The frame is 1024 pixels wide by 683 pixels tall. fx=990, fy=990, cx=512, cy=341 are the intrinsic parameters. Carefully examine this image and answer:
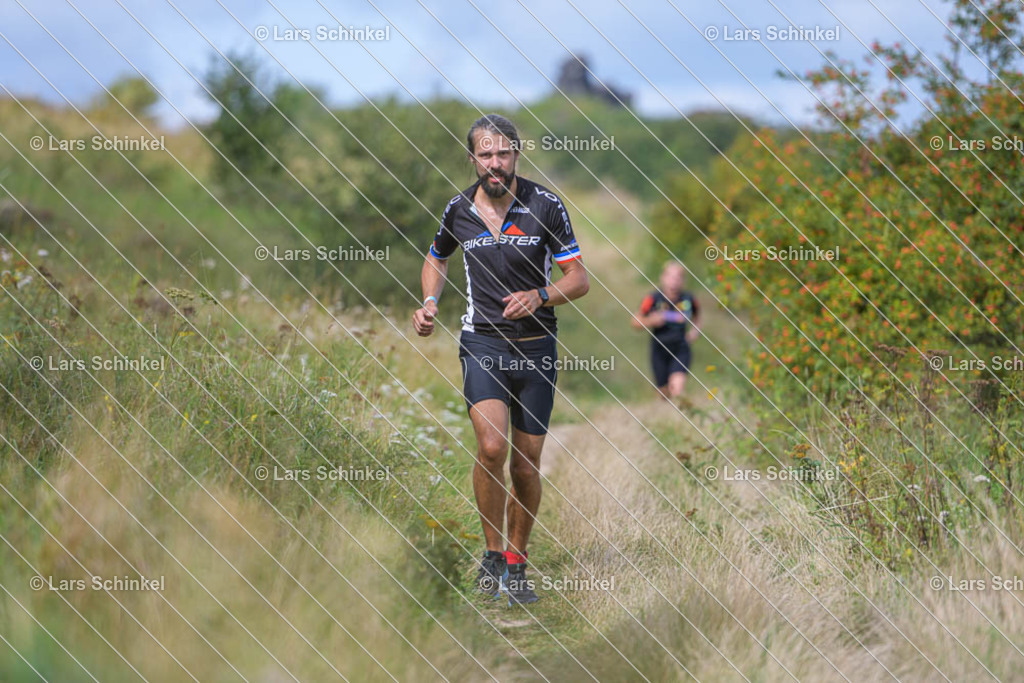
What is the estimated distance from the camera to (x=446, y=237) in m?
5.36

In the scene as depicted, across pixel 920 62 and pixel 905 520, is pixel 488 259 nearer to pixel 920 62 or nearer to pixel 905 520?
pixel 905 520

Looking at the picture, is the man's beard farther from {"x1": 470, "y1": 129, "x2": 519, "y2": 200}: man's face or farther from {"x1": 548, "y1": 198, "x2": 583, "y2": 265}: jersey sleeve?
{"x1": 548, "y1": 198, "x2": 583, "y2": 265}: jersey sleeve

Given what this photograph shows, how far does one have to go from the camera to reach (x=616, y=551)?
17.9 ft

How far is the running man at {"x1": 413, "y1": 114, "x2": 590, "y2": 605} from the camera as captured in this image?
5.00 meters

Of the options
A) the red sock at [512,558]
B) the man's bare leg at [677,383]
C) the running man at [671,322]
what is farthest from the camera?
the running man at [671,322]

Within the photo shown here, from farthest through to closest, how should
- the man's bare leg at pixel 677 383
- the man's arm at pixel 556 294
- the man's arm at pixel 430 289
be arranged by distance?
the man's bare leg at pixel 677 383, the man's arm at pixel 430 289, the man's arm at pixel 556 294

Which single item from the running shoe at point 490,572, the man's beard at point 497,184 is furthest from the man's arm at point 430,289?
the running shoe at point 490,572

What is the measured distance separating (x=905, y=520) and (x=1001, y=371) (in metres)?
1.98

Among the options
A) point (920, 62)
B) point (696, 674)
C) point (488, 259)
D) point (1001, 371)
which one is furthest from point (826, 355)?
point (696, 674)

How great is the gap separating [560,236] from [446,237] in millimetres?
648

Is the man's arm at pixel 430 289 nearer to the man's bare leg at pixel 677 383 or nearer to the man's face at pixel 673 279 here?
the man's bare leg at pixel 677 383

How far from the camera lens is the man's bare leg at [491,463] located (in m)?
4.93

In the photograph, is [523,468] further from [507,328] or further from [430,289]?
[430,289]

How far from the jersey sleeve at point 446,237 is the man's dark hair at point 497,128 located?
33 centimetres
